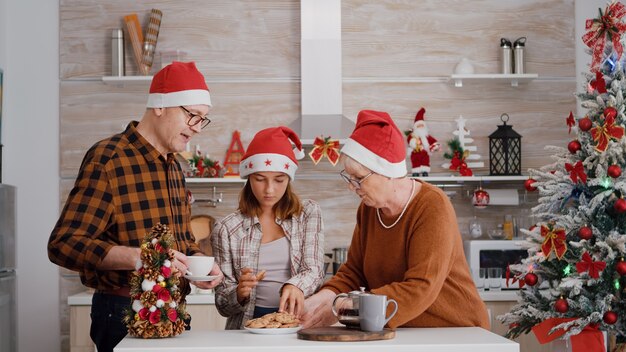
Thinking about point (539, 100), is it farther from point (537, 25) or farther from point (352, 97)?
point (352, 97)

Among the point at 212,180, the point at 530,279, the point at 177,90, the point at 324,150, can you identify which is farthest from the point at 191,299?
the point at 177,90

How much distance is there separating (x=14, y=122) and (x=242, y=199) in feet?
8.75

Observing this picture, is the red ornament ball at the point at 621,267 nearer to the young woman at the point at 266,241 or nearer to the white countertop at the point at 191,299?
the young woman at the point at 266,241

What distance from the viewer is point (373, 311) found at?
93.7 inches

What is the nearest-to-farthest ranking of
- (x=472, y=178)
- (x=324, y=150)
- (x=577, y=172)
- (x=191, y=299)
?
(x=577, y=172) < (x=191, y=299) < (x=324, y=150) < (x=472, y=178)

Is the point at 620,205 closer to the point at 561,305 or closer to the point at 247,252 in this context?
the point at 561,305

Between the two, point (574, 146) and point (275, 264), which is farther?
point (574, 146)

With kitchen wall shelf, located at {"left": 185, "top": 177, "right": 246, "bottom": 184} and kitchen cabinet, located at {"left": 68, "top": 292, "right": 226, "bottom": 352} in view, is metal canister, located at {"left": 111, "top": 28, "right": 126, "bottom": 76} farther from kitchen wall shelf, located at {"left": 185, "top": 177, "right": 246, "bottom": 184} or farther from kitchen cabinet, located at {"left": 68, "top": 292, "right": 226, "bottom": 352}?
kitchen cabinet, located at {"left": 68, "top": 292, "right": 226, "bottom": 352}

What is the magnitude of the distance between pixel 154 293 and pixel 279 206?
2.96 ft

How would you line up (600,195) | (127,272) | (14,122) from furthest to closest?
(14,122), (600,195), (127,272)

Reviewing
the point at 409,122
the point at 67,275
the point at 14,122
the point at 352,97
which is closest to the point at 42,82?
the point at 14,122

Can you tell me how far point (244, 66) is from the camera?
543cm

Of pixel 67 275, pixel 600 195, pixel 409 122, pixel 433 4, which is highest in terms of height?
pixel 433 4

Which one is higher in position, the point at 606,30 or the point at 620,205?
the point at 606,30
